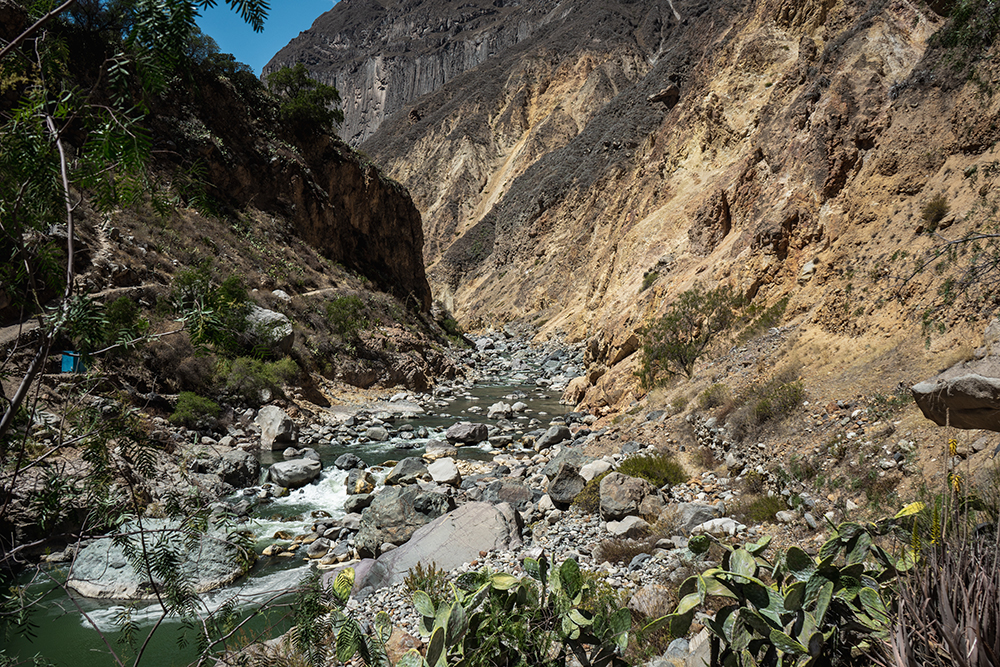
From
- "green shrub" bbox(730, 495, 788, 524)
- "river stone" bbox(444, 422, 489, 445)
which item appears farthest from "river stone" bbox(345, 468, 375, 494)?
"green shrub" bbox(730, 495, 788, 524)

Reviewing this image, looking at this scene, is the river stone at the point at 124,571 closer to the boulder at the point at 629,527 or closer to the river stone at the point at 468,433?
the boulder at the point at 629,527

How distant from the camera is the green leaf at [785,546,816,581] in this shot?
3084 millimetres

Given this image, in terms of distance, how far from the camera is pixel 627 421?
12742mm

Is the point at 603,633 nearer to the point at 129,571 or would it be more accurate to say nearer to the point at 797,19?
the point at 129,571

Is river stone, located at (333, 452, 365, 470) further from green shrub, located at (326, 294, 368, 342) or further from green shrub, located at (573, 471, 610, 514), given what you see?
green shrub, located at (326, 294, 368, 342)

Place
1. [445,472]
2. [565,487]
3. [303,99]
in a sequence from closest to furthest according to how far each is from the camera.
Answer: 1. [565,487]
2. [445,472]
3. [303,99]

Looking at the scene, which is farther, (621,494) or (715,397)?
(715,397)

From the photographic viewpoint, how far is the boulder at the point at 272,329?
1532 cm

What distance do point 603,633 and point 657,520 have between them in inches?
173

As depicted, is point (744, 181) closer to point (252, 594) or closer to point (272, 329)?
point (272, 329)

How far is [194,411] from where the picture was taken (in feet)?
40.9

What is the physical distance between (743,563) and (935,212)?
31.6ft

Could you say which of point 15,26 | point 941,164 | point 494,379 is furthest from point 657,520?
point 15,26

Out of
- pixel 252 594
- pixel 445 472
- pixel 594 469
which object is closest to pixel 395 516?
pixel 445 472
